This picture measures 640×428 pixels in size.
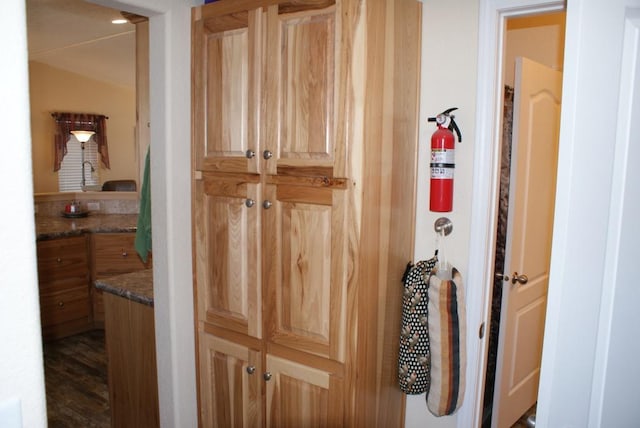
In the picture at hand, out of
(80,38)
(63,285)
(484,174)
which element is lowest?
(63,285)

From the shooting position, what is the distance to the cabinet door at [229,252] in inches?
71.4

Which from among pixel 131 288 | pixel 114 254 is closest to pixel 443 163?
pixel 131 288

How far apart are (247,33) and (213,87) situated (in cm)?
26

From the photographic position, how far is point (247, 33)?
1748 mm

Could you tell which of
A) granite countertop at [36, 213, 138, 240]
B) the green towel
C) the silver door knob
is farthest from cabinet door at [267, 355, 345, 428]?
granite countertop at [36, 213, 138, 240]

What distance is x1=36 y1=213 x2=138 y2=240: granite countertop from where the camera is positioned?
3898 mm

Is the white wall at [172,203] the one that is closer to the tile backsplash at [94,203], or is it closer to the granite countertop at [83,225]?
the granite countertop at [83,225]

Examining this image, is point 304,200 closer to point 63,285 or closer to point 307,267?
point 307,267

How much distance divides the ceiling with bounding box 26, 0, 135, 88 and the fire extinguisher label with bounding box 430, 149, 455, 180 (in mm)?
2663

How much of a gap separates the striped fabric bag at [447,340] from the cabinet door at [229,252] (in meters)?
0.67

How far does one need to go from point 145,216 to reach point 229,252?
27.3 inches

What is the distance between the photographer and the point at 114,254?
162 inches

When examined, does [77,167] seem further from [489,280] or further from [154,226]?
[489,280]

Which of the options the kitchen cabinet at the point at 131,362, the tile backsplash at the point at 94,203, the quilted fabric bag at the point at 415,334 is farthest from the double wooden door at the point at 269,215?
the tile backsplash at the point at 94,203
